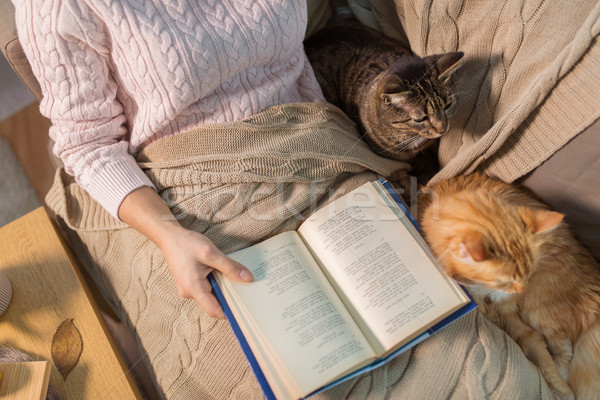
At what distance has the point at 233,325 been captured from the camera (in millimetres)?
708

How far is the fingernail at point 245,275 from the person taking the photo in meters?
0.73

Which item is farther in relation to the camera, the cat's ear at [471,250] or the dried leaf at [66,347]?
the dried leaf at [66,347]

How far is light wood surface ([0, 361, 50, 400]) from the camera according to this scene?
2.54 feet

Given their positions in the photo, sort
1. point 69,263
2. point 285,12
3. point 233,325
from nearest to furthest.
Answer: point 233,325 < point 285,12 < point 69,263

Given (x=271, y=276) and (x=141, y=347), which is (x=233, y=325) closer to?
(x=271, y=276)

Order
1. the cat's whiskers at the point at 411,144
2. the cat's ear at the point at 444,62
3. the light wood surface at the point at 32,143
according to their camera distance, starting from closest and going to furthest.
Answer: the cat's ear at the point at 444,62 < the cat's whiskers at the point at 411,144 < the light wood surface at the point at 32,143

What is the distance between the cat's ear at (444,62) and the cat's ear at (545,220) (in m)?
0.38

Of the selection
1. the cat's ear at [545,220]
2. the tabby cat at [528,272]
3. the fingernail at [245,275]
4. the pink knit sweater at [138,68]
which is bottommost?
the tabby cat at [528,272]

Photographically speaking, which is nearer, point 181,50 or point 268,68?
point 181,50

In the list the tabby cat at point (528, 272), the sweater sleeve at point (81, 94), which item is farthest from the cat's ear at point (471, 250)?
the sweater sleeve at point (81, 94)

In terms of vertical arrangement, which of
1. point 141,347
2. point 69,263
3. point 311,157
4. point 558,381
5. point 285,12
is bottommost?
point 558,381

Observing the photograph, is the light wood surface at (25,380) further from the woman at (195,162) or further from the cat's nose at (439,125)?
the cat's nose at (439,125)

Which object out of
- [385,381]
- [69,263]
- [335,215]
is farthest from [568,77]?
[69,263]

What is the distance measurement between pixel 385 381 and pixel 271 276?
0.29m
